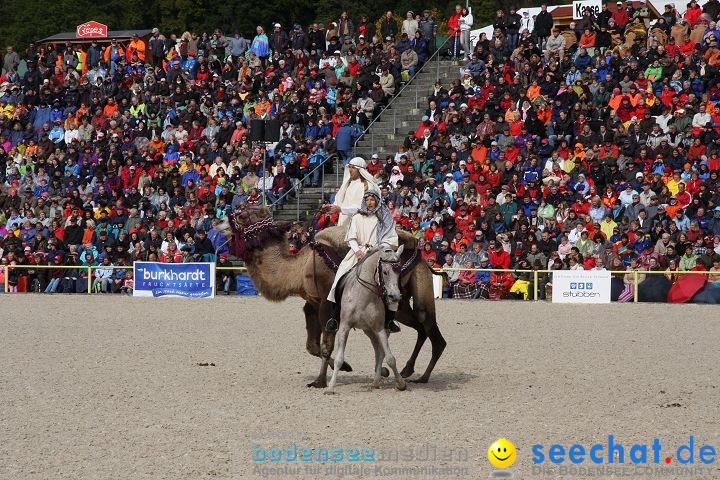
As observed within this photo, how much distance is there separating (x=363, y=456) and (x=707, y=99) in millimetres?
21725

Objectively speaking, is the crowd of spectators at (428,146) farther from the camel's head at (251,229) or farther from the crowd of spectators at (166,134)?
the camel's head at (251,229)

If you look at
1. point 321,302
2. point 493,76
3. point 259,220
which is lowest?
point 321,302

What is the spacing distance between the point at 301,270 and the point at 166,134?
2357 centimetres

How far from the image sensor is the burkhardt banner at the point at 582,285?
2436 centimetres

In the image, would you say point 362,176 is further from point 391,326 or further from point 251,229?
point 391,326

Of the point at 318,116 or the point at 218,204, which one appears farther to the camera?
the point at 318,116

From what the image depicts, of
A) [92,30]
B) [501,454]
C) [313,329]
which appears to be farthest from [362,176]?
[92,30]

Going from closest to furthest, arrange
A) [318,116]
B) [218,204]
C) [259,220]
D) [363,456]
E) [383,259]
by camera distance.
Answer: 1. [363,456]
2. [383,259]
3. [259,220]
4. [218,204]
5. [318,116]

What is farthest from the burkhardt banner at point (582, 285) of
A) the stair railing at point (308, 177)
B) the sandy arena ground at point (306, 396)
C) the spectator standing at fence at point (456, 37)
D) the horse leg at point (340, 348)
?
the horse leg at point (340, 348)

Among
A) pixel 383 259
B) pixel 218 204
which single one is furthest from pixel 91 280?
pixel 383 259

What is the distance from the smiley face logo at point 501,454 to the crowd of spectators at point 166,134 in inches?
765

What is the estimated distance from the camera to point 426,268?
490 inches

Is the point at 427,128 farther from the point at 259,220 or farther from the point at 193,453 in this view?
the point at 193,453

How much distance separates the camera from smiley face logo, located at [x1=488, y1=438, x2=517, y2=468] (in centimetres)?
806
